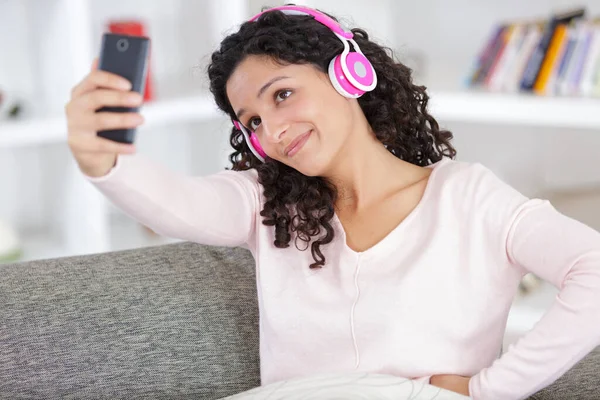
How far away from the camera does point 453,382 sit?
129cm

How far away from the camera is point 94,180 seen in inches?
40.4

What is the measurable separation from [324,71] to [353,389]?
1.52 ft

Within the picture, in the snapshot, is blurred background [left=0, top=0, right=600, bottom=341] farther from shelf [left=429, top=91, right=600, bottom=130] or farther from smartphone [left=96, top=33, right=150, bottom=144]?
smartphone [left=96, top=33, right=150, bottom=144]

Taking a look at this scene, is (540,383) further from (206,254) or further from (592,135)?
(592,135)

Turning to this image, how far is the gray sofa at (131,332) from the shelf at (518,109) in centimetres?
89

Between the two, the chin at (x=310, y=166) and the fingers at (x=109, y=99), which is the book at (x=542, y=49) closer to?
the chin at (x=310, y=166)

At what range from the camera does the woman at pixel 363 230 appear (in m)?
1.23

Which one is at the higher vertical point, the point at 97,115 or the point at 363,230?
the point at 97,115

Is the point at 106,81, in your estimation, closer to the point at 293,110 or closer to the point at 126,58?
the point at 126,58

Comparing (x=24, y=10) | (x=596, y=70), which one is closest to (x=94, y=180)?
(x=596, y=70)

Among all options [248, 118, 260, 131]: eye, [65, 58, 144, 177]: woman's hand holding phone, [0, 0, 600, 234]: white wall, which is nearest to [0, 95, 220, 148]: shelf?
[0, 0, 600, 234]: white wall

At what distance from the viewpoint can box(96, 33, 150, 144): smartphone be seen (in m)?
0.96

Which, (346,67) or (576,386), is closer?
(346,67)

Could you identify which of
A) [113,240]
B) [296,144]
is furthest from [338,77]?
[113,240]
